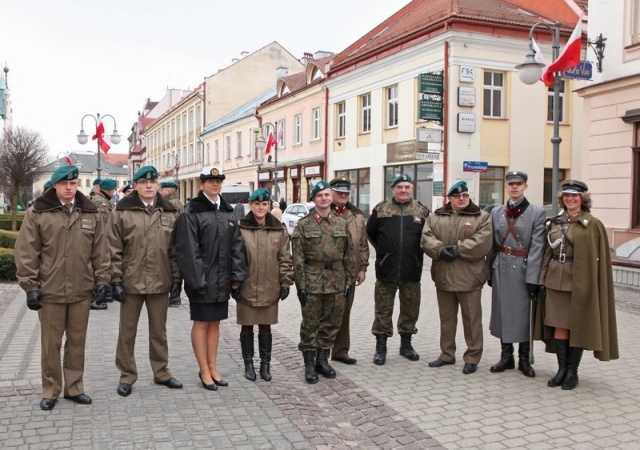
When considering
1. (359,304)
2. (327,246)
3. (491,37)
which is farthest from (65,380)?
(491,37)

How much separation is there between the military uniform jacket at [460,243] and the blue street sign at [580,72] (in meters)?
8.09

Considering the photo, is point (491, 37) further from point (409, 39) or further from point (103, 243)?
point (103, 243)

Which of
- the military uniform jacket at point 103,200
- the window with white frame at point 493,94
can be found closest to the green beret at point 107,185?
the military uniform jacket at point 103,200

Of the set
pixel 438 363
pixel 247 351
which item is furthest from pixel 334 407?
pixel 438 363

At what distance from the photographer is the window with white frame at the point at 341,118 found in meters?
28.5

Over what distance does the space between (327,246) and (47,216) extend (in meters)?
2.42

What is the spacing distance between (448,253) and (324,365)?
1604mm

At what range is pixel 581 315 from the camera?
220 inches

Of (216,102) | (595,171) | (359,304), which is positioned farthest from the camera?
(216,102)

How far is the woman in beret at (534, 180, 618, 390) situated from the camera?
18.3 feet

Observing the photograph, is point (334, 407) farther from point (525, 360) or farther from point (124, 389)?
point (525, 360)

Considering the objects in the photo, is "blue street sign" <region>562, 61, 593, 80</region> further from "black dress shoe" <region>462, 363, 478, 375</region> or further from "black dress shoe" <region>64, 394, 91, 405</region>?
"black dress shoe" <region>64, 394, 91, 405</region>

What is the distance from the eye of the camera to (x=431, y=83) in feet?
70.5

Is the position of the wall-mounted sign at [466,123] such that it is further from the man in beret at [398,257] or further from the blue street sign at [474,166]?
the man in beret at [398,257]
